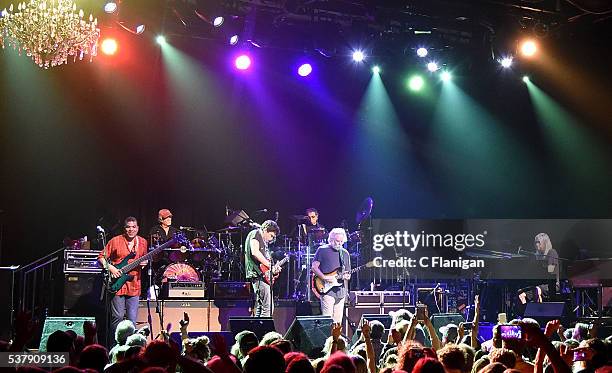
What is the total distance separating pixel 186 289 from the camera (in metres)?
12.2

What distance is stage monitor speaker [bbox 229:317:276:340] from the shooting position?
8.31 meters

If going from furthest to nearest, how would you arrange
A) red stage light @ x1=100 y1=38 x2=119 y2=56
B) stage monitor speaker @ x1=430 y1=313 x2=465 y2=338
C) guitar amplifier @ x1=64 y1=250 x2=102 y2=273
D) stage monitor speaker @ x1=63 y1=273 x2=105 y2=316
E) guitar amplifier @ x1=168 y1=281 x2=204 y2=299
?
1. red stage light @ x1=100 y1=38 x2=119 y2=56
2. guitar amplifier @ x1=168 y1=281 x2=204 y2=299
3. guitar amplifier @ x1=64 y1=250 x2=102 y2=273
4. stage monitor speaker @ x1=63 y1=273 x2=105 y2=316
5. stage monitor speaker @ x1=430 y1=313 x2=465 y2=338

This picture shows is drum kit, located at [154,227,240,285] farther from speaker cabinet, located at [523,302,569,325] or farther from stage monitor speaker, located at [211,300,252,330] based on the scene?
speaker cabinet, located at [523,302,569,325]

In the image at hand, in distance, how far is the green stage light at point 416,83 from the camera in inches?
640

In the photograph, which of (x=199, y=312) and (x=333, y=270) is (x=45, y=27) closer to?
(x=199, y=312)

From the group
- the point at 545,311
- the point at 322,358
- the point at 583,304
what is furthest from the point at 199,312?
the point at 322,358

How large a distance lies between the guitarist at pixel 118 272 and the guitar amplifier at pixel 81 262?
0.34 m

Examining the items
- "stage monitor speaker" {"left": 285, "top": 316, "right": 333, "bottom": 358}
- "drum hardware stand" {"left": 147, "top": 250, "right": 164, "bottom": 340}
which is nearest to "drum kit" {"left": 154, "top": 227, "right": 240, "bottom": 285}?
"drum hardware stand" {"left": 147, "top": 250, "right": 164, "bottom": 340}

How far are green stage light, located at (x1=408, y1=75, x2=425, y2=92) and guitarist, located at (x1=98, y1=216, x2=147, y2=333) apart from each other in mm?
7483

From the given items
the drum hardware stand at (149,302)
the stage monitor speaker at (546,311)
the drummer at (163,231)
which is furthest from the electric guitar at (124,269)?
the stage monitor speaker at (546,311)

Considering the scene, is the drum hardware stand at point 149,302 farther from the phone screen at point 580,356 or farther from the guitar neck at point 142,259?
the phone screen at point 580,356

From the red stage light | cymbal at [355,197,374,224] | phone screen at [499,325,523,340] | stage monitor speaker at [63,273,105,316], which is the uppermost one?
the red stage light

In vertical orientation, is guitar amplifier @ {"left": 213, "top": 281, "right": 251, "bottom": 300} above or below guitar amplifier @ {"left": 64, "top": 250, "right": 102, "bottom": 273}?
below

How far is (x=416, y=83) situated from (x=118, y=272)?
8.18m
